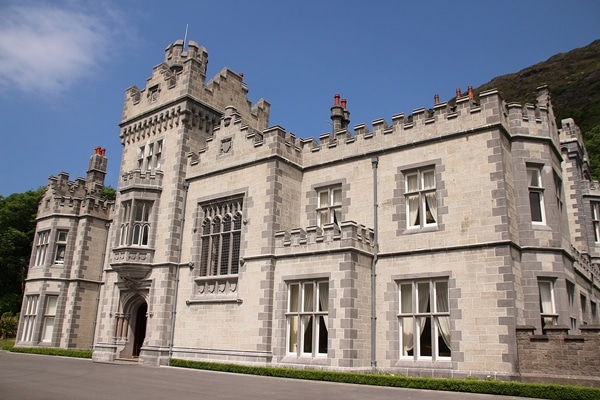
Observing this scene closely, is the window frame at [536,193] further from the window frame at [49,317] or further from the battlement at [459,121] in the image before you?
the window frame at [49,317]

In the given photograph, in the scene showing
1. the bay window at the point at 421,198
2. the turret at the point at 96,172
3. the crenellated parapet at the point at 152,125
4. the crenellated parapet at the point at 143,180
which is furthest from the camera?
the turret at the point at 96,172

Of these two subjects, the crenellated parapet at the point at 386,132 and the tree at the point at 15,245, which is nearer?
the crenellated parapet at the point at 386,132

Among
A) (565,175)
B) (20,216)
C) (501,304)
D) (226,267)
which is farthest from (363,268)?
(20,216)

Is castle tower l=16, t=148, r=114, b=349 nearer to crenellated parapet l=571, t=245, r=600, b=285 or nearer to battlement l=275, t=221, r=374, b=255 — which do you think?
battlement l=275, t=221, r=374, b=255

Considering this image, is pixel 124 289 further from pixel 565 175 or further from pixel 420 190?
pixel 565 175

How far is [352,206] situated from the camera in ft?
69.8

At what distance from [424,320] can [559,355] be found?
14.8 feet

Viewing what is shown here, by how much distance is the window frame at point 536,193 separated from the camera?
18.7m

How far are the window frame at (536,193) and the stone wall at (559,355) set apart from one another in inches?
174

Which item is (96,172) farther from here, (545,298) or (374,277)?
(545,298)

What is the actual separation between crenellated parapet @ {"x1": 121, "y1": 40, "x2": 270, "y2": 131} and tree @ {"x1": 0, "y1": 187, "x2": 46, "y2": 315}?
2456cm

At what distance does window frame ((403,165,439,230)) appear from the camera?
19.3 m

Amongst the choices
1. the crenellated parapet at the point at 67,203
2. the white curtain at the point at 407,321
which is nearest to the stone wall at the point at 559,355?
the white curtain at the point at 407,321

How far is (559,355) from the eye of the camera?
1517 centimetres
